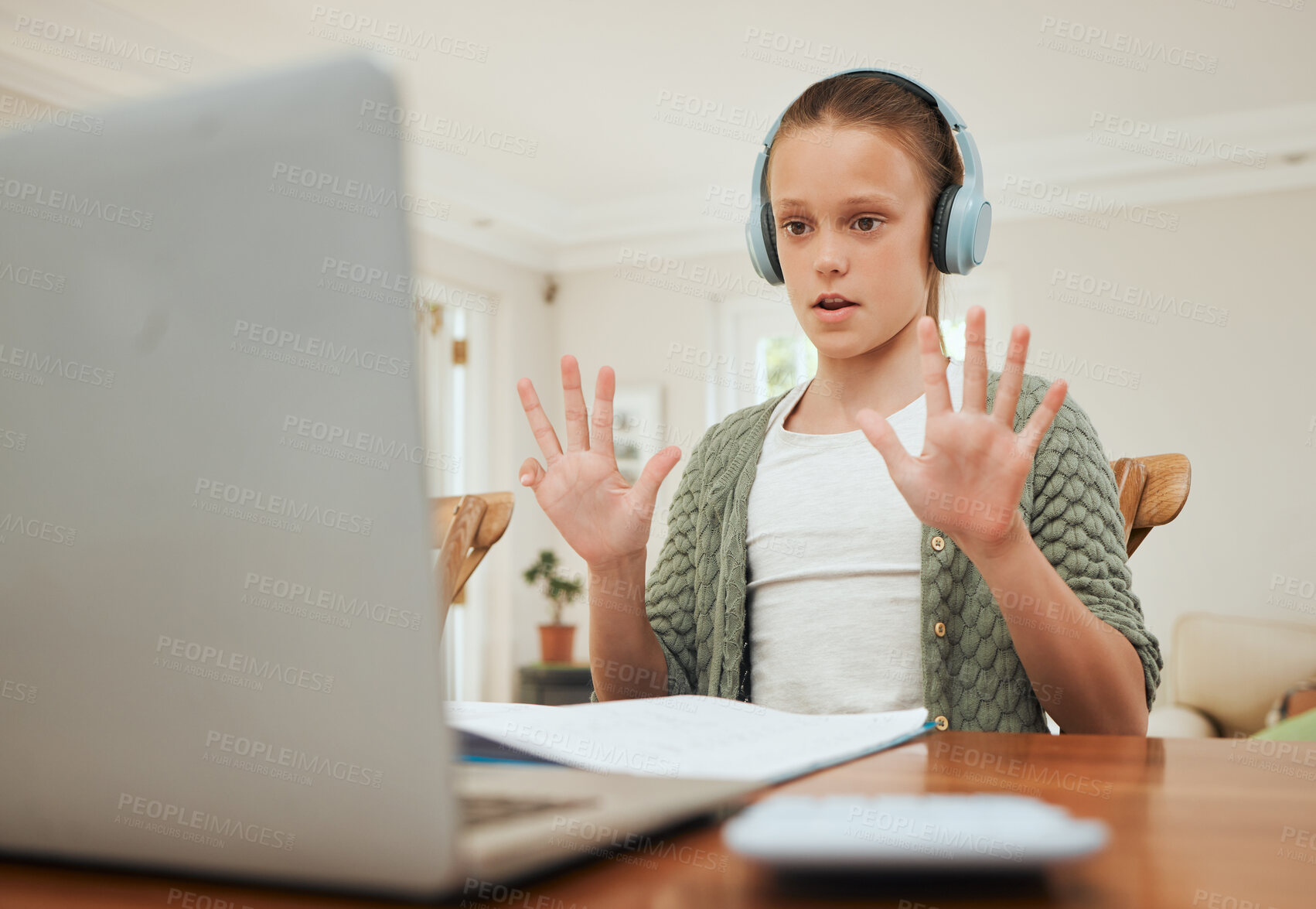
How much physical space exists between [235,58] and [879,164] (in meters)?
3.11

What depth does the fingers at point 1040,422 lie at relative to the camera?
2.24 feet

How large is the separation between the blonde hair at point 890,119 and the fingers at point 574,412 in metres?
0.42

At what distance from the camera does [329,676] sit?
0.29 m

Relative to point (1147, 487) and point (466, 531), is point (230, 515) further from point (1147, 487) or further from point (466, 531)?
point (1147, 487)

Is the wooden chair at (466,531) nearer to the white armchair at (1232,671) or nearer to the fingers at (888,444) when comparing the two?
the fingers at (888,444)

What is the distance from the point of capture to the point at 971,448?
0.69 m

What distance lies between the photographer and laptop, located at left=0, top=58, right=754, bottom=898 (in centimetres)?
28

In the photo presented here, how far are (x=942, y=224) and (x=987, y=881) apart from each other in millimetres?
950

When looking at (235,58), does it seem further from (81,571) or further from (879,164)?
(81,571)

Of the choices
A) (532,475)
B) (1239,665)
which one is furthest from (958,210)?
(1239,665)

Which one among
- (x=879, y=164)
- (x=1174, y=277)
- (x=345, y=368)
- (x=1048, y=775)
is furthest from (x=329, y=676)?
(x=1174, y=277)

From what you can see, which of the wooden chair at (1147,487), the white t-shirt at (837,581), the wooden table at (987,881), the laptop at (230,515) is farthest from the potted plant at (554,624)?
the laptop at (230,515)

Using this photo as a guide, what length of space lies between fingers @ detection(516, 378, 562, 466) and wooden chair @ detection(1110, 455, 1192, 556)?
0.58 metres

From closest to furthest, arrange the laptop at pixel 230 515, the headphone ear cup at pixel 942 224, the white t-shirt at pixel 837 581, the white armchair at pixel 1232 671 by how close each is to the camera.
→ the laptop at pixel 230 515 → the white t-shirt at pixel 837 581 → the headphone ear cup at pixel 942 224 → the white armchair at pixel 1232 671
